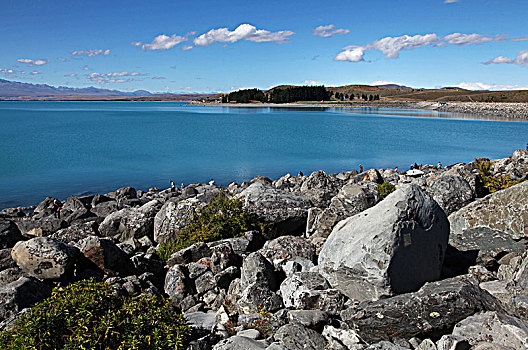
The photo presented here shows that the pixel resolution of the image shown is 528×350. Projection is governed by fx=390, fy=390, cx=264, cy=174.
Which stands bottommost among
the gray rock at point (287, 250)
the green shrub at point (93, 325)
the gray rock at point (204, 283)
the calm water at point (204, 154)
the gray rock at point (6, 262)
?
the calm water at point (204, 154)

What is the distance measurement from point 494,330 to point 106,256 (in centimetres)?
883

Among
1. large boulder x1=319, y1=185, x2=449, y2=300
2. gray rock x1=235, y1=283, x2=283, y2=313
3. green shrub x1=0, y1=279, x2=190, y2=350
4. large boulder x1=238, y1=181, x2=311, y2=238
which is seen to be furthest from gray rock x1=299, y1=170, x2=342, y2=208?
green shrub x1=0, y1=279, x2=190, y2=350

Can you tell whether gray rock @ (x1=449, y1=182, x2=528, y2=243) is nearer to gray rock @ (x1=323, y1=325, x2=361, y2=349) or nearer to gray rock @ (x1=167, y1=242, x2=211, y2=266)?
gray rock @ (x1=323, y1=325, x2=361, y2=349)

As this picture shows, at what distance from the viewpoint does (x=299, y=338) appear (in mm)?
6773

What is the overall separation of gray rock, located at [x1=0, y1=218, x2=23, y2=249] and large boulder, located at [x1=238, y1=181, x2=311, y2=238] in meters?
10.2

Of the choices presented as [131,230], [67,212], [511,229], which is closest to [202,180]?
[67,212]

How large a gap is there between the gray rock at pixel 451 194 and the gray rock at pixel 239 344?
840 centimetres

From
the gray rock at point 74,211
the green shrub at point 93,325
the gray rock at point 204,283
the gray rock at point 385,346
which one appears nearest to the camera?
the green shrub at point 93,325

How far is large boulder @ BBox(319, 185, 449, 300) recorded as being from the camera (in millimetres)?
7633

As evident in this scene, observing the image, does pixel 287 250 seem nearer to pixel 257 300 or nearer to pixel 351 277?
pixel 257 300

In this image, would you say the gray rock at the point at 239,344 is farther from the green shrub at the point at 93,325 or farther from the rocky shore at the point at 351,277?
the green shrub at the point at 93,325

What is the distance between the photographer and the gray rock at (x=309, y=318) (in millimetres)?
7215

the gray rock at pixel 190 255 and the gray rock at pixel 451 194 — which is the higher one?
the gray rock at pixel 451 194

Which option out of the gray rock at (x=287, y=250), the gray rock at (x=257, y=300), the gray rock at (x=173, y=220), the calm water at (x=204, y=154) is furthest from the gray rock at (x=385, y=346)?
the calm water at (x=204, y=154)
